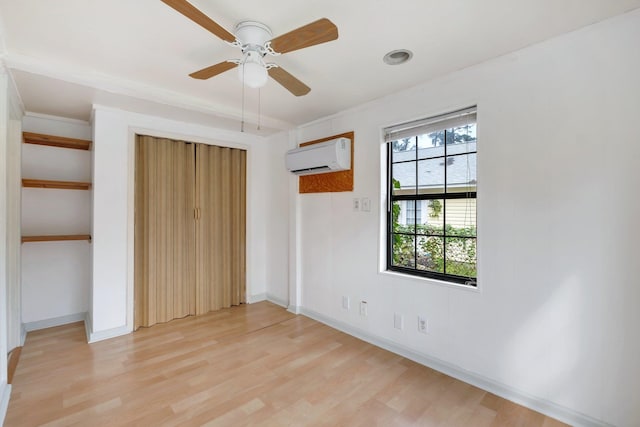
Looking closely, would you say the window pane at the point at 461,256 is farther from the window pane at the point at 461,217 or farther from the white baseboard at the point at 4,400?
the white baseboard at the point at 4,400

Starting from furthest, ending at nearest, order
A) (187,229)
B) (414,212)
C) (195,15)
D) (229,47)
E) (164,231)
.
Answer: (187,229)
(164,231)
(414,212)
(229,47)
(195,15)

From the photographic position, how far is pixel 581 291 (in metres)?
1.81

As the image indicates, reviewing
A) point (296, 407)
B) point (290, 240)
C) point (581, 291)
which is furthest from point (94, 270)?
point (581, 291)

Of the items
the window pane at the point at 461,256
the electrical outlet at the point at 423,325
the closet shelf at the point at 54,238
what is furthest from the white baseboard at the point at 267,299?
the window pane at the point at 461,256

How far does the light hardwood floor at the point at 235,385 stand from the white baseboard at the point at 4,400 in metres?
0.03

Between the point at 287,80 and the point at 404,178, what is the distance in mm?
1444

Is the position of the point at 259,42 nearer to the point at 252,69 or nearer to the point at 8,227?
the point at 252,69

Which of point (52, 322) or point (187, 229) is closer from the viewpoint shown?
point (52, 322)

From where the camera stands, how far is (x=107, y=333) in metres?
3.02

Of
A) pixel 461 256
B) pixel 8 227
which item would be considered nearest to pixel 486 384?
pixel 461 256

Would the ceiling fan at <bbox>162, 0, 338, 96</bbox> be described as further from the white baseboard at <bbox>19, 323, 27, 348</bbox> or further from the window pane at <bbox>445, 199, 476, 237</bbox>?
the white baseboard at <bbox>19, 323, 27, 348</bbox>

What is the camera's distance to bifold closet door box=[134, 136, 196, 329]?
131 inches

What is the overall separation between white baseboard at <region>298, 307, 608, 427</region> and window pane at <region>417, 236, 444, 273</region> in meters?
0.74

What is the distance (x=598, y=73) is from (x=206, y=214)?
375 cm
